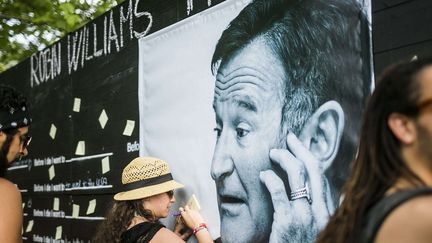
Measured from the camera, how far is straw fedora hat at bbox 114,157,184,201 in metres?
2.74

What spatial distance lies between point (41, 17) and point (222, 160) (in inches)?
175

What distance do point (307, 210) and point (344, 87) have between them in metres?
0.56

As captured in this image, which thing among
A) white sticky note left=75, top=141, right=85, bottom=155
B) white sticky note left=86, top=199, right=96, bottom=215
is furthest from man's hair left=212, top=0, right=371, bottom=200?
white sticky note left=75, top=141, right=85, bottom=155

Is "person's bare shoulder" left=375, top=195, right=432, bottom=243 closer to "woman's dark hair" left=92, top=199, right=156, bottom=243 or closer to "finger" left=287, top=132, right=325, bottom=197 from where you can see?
"finger" left=287, top=132, right=325, bottom=197

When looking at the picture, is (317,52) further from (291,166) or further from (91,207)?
(91,207)

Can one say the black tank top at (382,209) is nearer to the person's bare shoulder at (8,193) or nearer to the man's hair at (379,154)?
the man's hair at (379,154)

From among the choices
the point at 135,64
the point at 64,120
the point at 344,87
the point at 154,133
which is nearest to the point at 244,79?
the point at 344,87

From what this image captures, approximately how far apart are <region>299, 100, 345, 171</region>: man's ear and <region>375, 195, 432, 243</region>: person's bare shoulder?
1.28 metres

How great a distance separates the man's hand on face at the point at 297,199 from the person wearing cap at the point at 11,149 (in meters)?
1.14

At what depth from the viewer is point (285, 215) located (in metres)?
2.53

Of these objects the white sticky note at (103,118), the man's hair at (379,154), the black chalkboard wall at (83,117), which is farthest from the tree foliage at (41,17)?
the man's hair at (379,154)

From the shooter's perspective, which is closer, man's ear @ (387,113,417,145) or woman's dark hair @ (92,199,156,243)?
man's ear @ (387,113,417,145)

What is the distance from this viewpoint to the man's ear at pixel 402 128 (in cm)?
111

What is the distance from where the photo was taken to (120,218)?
8.79 feet
